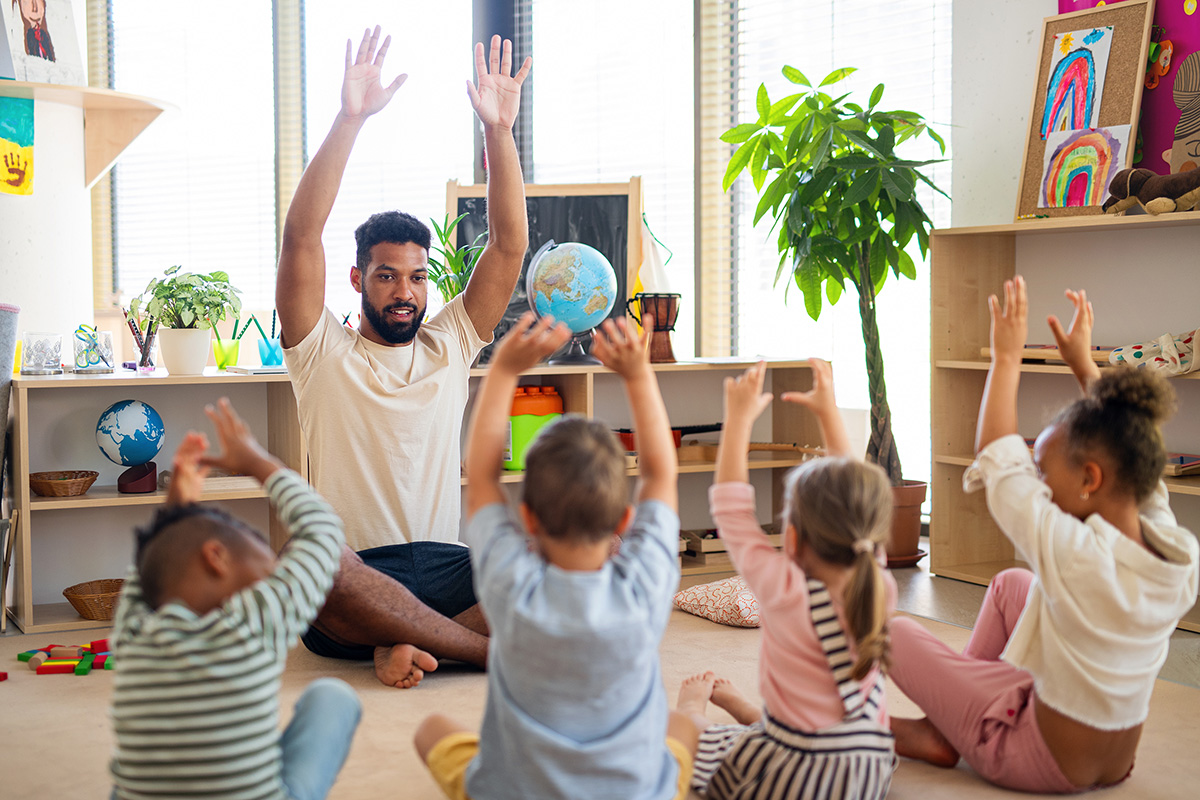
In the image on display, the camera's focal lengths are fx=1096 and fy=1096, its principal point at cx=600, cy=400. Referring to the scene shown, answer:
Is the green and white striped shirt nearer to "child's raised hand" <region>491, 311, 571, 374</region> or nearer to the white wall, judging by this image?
"child's raised hand" <region>491, 311, 571, 374</region>

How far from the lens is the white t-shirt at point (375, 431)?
246cm

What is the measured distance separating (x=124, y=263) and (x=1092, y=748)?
5.61 metres

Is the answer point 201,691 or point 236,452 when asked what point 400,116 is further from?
point 201,691

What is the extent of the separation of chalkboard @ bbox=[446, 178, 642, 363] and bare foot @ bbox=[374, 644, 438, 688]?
1480mm

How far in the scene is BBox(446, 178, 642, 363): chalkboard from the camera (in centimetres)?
365

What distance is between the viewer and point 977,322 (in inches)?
139

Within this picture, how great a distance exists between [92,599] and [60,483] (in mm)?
320

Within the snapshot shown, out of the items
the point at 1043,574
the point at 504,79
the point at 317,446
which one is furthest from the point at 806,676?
the point at 504,79

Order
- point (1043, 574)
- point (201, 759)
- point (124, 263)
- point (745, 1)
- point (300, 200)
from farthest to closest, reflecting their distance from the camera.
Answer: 1. point (124, 263)
2. point (745, 1)
3. point (300, 200)
4. point (1043, 574)
5. point (201, 759)

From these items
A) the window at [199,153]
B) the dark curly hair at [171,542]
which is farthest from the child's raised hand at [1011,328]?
the window at [199,153]

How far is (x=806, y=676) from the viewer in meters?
1.53

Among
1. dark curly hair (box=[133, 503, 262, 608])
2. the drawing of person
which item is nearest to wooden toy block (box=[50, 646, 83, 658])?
dark curly hair (box=[133, 503, 262, 608])

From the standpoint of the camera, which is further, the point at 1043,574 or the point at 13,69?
the point at 13,69

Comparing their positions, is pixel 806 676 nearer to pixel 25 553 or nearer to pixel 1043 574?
pixel 1043 574
